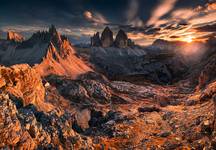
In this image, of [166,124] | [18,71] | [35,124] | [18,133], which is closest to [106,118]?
[166,124]

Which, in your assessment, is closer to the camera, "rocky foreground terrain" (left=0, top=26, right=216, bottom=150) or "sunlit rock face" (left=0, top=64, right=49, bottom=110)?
"rocky foreground terrain" (left=0, top=26, right=216, bottom=150)

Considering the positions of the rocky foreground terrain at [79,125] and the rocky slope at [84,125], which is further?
the rocky foreground terrain at [79,125]

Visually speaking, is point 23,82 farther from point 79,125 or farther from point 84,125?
point 84,125

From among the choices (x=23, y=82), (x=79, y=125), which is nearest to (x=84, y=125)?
(x=79, y=125)

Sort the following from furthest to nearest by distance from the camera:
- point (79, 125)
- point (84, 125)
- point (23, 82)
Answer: point (84, 125), point (23, 82), point (79, 125)

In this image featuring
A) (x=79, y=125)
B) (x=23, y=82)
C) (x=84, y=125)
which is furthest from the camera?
(x=84, y=125)

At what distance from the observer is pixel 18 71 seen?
8356 cm

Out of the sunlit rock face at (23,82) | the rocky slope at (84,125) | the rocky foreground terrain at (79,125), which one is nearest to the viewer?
the rocky slope at (84,125)

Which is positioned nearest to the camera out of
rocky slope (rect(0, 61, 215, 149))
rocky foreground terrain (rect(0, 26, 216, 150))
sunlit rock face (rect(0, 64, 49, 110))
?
rocky slope (rect(0, 61, 215, 149))

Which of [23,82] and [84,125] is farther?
[84,125]

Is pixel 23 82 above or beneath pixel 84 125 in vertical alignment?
above

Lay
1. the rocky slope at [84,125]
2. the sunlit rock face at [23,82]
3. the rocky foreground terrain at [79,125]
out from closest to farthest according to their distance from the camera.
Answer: the rocky slope at [84,125], the rocky foreground terrain at [79,125], the sunlit rock face at [23,82]

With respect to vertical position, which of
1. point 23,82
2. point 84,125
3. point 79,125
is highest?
point 23,82

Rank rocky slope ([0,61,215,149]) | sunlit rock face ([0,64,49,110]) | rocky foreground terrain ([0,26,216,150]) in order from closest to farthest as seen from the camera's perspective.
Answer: rocky slope ([0,61,215,149]) → rocky foreground terrain ([0,26,216,150]) → sunlit rock face ([0,64,49,110])
